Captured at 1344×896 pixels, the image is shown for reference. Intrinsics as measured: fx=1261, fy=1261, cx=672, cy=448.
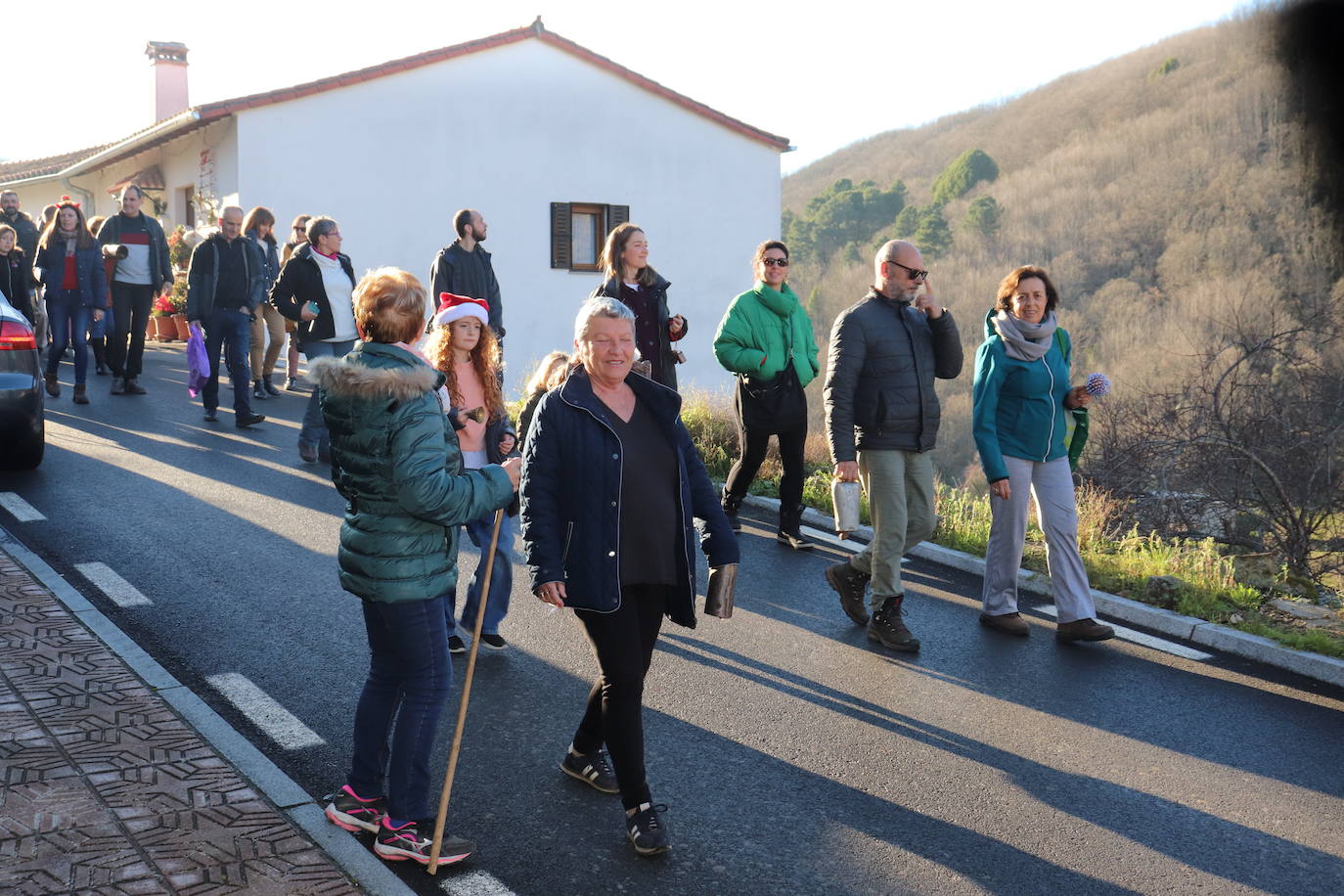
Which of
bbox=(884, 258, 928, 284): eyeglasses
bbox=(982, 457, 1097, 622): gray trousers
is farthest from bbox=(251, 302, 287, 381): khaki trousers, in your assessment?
bbox=(982, 457, 1097, 622): gray trousers

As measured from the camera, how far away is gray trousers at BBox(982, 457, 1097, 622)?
6473 mm

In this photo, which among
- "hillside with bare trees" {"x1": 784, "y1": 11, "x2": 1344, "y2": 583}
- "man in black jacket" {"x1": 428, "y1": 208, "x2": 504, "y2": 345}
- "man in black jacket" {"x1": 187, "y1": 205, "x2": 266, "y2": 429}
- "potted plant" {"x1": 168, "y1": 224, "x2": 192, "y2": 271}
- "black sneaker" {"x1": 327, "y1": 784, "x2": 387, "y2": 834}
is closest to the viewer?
"black sneaker" {"x1": 327, "y1": 784, "x2": 387, "y2": 834}

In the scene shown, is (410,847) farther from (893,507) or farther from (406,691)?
(893,507)

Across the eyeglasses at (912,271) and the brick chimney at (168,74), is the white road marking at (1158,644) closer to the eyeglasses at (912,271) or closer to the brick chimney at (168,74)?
the eyeglasses at (912,271)

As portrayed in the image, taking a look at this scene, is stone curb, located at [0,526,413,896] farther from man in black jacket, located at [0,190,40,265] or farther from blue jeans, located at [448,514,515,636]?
man in black jacket, located at [0,190,40,265]

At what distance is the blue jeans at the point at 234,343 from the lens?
1183 cm

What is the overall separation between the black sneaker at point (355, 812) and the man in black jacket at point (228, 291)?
864 centimetres

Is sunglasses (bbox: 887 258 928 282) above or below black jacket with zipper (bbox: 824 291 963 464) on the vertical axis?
above

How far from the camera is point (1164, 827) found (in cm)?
430

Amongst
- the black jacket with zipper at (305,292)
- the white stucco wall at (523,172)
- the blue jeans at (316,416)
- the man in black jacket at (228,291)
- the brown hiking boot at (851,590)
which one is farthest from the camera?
the white stucco wall at (523,172)

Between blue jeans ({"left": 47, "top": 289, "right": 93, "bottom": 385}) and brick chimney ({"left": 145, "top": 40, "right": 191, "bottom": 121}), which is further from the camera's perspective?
brick chimney ({"left": 145, "top": 40, "right": 191, "bottom": 121})

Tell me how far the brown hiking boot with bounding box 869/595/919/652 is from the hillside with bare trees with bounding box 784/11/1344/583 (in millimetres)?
4981

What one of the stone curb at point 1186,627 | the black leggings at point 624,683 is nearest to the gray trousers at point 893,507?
the stone curb at point 1186,627

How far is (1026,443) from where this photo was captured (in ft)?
21.5
